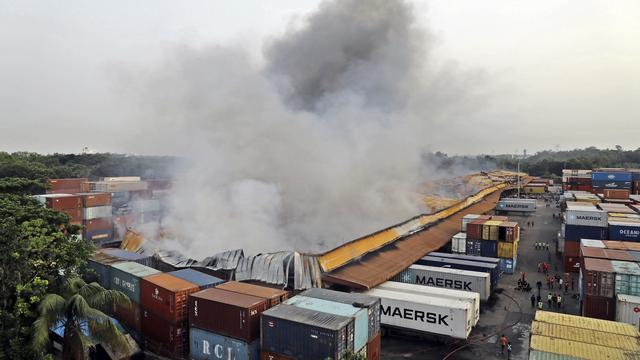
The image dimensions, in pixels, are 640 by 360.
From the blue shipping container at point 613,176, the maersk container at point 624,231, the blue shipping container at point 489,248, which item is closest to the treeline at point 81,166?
the blue shipping container at point 489,248

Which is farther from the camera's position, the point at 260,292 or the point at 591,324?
the point at 260,292

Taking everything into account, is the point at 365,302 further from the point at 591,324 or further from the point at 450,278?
the point at 450,278

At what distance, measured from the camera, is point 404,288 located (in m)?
20.3

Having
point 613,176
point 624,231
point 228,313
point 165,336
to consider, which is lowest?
point 165,336

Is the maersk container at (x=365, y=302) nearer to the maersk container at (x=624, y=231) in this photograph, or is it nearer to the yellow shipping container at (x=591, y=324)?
the yellow shipping container at (x=591, y=324)

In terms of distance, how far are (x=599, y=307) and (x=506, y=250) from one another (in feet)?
34.8

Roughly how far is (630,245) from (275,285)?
70.8ft

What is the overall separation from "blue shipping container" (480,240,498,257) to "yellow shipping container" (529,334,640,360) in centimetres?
1724

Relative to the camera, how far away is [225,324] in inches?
566

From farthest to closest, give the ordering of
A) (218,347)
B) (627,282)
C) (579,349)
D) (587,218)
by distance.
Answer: (587,218) → (627,282) → (218,347) → (579,349)

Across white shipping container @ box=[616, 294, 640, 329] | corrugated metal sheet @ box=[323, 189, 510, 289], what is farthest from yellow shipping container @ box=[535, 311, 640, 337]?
corrugated metal sheet @ box=[323, 189, 510, 289]

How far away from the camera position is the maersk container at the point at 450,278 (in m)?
22.6

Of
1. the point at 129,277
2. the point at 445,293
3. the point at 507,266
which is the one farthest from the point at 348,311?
the point at 507,266

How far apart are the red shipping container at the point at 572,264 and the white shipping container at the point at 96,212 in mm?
39337
